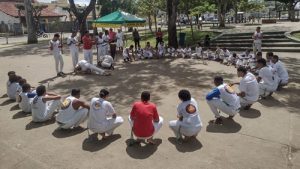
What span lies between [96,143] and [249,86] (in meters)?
4.15

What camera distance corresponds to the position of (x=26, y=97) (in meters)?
8.84

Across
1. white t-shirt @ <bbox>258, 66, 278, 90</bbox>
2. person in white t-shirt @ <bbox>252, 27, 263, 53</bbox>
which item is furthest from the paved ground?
person in white t-shirt @ <bbox>252, 27, 263, 53</bbox>

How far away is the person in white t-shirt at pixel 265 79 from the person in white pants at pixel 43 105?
5.81 m

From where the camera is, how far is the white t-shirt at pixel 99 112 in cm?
673

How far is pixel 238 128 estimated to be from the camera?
7.56m

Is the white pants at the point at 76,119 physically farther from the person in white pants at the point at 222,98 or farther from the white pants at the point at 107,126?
the person in white pants at the point at 222,98

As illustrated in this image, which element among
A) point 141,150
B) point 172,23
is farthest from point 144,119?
point 172,23

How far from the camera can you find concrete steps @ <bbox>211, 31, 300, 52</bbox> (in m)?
19.1

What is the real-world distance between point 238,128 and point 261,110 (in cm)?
159

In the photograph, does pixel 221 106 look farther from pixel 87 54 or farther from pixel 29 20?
pixel 29 20

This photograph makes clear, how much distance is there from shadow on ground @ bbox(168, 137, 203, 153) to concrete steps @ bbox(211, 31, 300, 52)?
14020mm

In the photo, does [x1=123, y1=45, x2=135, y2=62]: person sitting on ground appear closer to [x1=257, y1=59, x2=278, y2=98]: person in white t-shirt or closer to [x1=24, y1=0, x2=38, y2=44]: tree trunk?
[x1=257, y1=59, x2=278, y2=98]: person in white t-shirt

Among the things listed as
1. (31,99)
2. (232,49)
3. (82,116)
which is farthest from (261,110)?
(232,49)

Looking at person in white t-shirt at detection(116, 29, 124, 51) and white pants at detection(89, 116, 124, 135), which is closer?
white pants at detection(89, 116, 124, 135)
